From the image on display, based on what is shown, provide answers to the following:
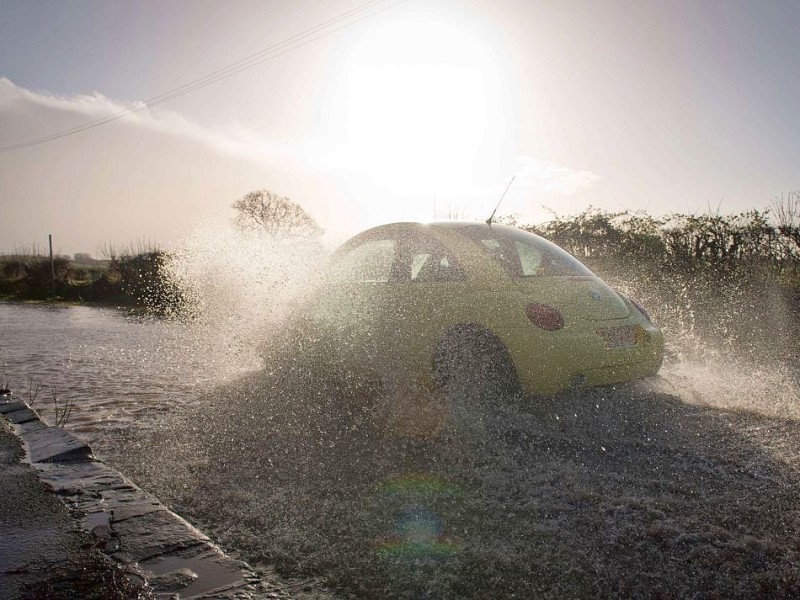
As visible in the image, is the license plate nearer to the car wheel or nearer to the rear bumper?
the rear bumper

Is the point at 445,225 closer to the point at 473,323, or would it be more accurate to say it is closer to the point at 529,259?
the point at 529,259

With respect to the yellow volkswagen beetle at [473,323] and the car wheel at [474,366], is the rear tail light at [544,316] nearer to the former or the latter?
the yellow volkswagen beetle at [473,323]

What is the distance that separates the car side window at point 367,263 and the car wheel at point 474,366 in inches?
33.6

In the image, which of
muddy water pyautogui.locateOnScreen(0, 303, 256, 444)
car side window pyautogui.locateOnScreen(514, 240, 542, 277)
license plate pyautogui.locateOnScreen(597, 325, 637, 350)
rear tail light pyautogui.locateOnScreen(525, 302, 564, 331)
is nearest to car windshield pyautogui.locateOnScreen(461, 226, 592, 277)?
car side window pyautogui.locateOnScreen(514, 240, 542, 277)

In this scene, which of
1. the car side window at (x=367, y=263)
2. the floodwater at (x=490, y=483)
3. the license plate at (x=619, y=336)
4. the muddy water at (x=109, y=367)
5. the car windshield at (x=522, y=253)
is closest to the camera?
the floodwater at (x=490, y=483)

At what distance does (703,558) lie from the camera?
103 inches

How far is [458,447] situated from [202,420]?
91.4 inches

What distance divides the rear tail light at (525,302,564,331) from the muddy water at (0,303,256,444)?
10.9 ft

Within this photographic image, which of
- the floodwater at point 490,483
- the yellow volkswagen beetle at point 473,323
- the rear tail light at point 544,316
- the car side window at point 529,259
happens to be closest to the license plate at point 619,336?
the yellow volkswagen beetle at point 473,323

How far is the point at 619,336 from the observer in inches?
198

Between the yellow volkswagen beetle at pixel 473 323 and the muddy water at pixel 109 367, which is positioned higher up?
the yellow volkswagen beetle at pixel 473 323

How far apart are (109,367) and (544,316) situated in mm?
6178

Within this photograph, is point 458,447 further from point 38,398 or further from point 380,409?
point 38,398

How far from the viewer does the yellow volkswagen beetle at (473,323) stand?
464 cm
